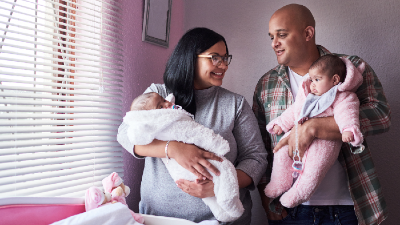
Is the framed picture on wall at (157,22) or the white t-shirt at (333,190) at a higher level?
the framed picture on wall at (157,22)

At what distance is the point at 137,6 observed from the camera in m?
1.96

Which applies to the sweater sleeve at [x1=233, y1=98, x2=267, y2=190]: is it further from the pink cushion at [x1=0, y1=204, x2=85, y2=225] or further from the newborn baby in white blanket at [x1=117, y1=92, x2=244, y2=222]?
the pink cushion at [x1=0, y1=204, x2=85, y2=225]

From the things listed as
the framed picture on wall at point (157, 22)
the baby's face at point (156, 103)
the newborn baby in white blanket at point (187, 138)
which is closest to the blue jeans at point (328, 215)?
the newborn baby in white blanket at point (187, 138)

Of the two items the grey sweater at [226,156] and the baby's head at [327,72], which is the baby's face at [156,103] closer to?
the grey sweater at [226,156]

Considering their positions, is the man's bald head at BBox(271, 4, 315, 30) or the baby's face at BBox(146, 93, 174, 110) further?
the man's bald head at BBox(271, 4, 315, 30)

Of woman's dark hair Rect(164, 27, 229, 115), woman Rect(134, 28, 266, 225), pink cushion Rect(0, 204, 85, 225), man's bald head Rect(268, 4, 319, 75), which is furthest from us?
man's bald head Rect(268, 4, 319, 75)

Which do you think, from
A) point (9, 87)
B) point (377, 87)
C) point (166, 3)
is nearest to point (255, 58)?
point (166, 3)

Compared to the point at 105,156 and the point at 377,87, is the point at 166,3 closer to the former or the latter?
the point at 105,156

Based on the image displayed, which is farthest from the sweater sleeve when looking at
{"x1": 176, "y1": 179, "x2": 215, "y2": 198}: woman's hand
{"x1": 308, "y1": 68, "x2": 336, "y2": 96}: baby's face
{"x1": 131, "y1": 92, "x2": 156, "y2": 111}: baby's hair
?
{"x1": 131, "y1": 92, "x2": 156, "y2": 111}: baby's hair

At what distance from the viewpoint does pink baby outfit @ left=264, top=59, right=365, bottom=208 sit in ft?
4.44

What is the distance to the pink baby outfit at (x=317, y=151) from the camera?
1354mm

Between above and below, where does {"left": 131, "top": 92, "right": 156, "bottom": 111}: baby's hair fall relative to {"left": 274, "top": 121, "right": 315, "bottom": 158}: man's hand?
above

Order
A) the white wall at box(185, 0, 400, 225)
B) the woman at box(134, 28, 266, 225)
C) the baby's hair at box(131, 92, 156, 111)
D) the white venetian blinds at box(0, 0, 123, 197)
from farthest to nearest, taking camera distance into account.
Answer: the white wall at box(185, 0, 400, 225) → the woman at box(134, 28, 266, 225) → the baby's hair at box(131, 92, 156, 111) → the white venetian blinds at box(0, 0, 123, 197)

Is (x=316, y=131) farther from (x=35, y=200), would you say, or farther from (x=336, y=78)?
(x=35, y=200)
